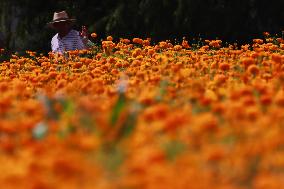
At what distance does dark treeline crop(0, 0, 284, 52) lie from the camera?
1205 cm

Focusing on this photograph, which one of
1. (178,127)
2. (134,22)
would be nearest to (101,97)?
(178,127)

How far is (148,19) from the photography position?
39.7ft

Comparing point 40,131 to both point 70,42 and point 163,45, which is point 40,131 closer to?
point 163,45

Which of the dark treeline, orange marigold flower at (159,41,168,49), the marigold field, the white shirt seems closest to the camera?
the marigold field

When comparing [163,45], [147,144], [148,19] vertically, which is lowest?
[147,144]

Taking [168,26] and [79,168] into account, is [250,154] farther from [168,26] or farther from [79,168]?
[168,26]

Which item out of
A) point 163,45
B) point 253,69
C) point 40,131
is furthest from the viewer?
point 163,45

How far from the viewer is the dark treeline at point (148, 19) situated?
39.5ft

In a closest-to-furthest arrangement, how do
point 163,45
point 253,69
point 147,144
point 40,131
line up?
point 147,144 → point 40,131 → point 253,69 → point 163,45

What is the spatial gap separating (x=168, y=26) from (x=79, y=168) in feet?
32.9

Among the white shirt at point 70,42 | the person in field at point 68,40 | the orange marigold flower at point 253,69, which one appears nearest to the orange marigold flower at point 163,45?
the person in field at point 68,40

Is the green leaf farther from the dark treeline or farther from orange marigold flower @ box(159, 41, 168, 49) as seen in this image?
the dark treeline

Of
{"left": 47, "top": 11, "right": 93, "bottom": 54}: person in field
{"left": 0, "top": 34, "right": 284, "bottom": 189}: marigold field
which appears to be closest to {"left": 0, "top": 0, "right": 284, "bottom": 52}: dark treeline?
{"left": 47, "top": 11, "right": 93, "bottom": 54}: person in field

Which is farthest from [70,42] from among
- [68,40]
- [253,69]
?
[253,69]
